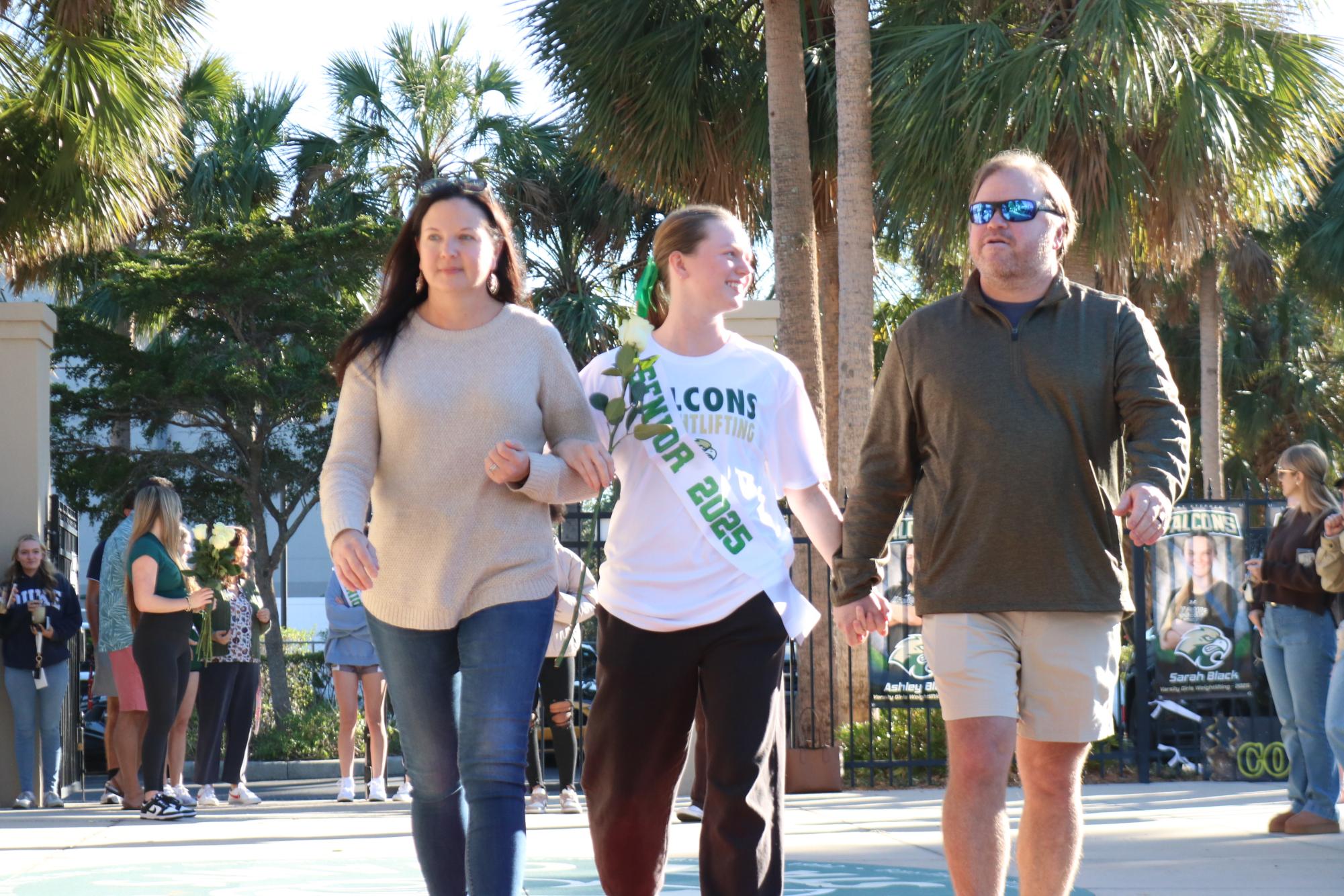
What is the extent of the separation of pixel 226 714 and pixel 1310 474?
6.05m

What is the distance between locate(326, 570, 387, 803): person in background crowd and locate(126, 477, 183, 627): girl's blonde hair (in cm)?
100

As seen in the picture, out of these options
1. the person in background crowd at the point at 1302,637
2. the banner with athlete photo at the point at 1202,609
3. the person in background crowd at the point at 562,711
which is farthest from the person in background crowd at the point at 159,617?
the banner with athlete photo at the point at 1202,609

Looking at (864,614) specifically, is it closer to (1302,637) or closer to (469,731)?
(469,731)

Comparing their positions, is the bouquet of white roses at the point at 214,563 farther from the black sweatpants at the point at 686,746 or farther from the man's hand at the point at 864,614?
the man's hand at the point at 864,614

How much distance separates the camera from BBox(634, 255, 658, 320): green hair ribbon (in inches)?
152

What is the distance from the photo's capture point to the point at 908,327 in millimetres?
3541

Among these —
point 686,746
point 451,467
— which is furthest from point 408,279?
point 686,746

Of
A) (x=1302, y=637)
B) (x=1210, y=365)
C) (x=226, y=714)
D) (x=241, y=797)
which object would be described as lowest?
(x=241, y=797)

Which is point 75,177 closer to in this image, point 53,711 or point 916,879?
point 53,711

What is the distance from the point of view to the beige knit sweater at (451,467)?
3279 mm

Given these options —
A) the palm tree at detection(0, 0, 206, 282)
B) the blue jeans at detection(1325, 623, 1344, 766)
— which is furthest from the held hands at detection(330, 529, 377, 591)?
the palm tree at detection(0, 0, 206, 282)

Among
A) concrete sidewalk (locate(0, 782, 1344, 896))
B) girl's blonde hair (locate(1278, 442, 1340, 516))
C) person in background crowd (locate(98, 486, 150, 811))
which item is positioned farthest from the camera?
person in background crowd (locate(98, 486, 150, 811))

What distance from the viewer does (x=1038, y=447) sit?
326 centimetres

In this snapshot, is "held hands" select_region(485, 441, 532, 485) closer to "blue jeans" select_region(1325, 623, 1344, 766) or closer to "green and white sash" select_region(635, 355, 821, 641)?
"green and white sash" select_region(635, 355, 821, 641)
